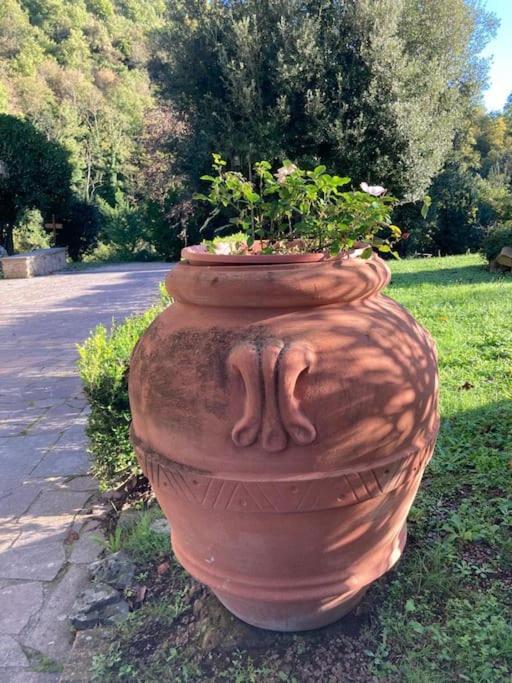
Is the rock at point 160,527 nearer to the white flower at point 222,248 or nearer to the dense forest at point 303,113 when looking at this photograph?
the white flower at point 222,248

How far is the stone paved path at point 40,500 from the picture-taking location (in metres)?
1.94

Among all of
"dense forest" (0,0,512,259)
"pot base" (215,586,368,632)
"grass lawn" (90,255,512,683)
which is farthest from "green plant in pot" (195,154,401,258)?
"dense forest" (0,0,512,259)

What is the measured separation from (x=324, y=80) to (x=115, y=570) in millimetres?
12265

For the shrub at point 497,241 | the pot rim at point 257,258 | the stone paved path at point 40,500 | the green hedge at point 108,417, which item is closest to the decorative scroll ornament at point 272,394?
the pot rim at point 257,258

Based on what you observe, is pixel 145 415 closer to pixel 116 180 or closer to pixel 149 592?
pixel 149 592

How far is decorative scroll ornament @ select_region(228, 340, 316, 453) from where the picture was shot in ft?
4.37

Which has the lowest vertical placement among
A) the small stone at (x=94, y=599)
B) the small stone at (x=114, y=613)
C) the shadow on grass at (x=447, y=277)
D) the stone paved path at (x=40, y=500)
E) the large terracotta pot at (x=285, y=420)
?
the stone paved path at (x=40, y=500)

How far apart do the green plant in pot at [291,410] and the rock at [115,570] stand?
0.50 m

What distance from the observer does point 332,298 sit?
1522mm

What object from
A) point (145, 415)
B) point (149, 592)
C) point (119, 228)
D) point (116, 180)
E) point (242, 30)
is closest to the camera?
point (145, 415)

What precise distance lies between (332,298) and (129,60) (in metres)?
51.5

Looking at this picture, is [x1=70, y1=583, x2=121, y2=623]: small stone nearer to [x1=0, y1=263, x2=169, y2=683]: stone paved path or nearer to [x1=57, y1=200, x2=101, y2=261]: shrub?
[x1=0, y1=263, x2=169, y2=683]: stone paved path

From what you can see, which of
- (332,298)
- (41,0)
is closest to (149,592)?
(332,298)

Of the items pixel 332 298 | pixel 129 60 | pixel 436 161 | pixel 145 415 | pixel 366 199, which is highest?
pixel 129 60
